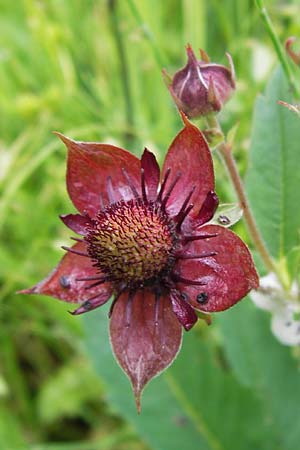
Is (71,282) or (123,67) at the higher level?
(123,67)

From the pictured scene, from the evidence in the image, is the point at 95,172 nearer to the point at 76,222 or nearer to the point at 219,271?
the point at 76,222

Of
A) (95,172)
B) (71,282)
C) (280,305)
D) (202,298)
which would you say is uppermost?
(95,172)

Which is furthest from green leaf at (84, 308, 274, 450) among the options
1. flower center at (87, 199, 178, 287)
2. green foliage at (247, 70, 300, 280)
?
flower center at (87, 199, 178, 287)

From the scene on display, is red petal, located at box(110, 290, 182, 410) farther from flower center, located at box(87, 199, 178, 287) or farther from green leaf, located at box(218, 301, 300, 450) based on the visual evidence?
green leaf, located at box(218, 301, 300, 450)

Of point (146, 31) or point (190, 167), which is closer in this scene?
point (190, 167)

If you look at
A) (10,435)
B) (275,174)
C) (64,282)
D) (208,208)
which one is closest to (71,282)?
(64,282)

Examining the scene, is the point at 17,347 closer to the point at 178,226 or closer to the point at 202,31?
the point at 202,31

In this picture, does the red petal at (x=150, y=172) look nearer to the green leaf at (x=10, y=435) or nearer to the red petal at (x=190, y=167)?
the red petal at (x=190, y=167)
